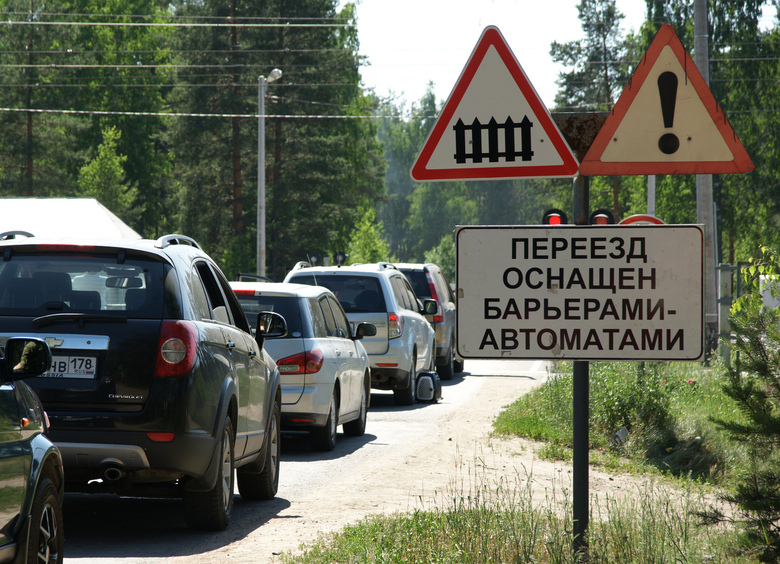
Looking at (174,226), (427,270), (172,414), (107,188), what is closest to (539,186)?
(174,226)

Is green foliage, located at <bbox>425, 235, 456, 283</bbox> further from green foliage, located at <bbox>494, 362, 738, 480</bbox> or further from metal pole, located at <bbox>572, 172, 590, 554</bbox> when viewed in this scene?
metal pole, located at <bbox>572, 172, 590, 554</bbox>

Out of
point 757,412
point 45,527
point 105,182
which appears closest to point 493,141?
point 757,412

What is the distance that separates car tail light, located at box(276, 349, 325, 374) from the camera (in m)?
11.1

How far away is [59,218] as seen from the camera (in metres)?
24.7

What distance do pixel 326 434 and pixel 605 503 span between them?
171 inches

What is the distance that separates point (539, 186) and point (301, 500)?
204 ft

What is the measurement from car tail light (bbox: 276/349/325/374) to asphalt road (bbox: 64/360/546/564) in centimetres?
93

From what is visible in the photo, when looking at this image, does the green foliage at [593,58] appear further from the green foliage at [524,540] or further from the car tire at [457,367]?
the green foliage at [524,540]

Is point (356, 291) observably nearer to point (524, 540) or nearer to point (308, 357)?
point (308, 357)

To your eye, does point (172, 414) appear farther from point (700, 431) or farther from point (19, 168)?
point (19, 168)

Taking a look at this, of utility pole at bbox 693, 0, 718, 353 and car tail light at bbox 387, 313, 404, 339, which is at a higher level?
utility pole at bbox 693, 0, 718, 353

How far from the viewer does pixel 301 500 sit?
845 cm

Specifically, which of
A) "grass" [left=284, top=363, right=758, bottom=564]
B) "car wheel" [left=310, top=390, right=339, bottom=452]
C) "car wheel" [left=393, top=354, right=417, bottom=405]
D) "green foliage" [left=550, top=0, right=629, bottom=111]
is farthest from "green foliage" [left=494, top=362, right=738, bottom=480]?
"green foliage" [left=550, top=0, right=629, bottom=111]

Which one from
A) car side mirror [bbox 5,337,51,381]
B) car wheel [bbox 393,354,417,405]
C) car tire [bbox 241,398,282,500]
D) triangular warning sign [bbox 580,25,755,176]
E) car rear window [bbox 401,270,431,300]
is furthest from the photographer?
car rear window [bbox 401,270,431,300]
